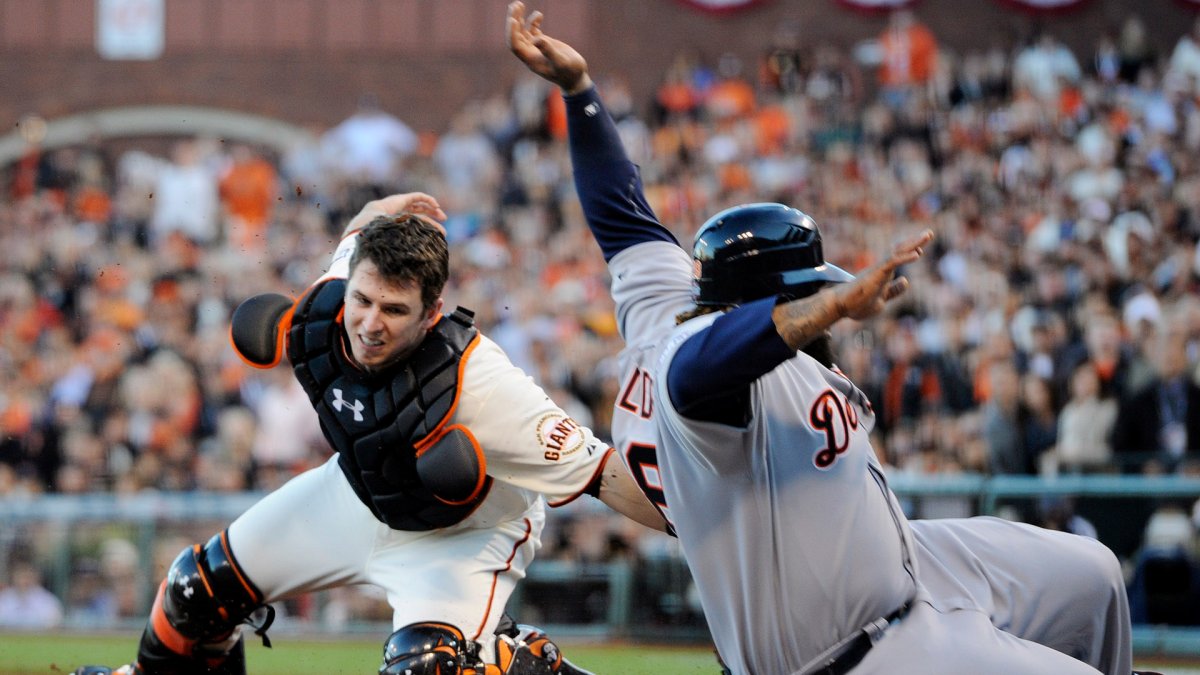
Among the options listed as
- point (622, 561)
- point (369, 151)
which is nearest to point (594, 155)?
point (622, 561)

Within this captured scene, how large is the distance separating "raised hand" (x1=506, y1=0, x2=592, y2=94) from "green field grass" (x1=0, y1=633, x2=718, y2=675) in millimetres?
3546

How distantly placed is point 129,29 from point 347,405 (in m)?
19.4

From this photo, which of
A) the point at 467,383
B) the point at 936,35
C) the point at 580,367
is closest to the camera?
the point at 467,383

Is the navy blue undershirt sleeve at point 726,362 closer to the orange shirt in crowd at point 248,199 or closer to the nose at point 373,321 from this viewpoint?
the nose at point 373,321

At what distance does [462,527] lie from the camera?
17.0 ft

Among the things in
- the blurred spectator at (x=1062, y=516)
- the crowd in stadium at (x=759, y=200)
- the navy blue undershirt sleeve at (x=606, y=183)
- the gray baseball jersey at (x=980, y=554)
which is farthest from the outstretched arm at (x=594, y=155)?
the crowd in stadium at (x=759, y=200)

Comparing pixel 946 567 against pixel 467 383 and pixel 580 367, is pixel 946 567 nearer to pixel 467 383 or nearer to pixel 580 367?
pixel 467 383

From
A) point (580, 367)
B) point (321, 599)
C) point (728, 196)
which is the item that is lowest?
point (321, 599)

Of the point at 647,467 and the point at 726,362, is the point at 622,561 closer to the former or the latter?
the point at 647,467

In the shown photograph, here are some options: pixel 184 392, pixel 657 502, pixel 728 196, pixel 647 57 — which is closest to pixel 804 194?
pixel 728 196

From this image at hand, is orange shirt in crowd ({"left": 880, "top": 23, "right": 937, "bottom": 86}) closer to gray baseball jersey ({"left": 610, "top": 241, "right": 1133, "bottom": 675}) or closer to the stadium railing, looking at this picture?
the stadium railing

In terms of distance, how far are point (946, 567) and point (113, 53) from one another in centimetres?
2090

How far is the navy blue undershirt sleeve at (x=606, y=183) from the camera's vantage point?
4355mm

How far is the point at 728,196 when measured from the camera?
13344mm
